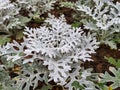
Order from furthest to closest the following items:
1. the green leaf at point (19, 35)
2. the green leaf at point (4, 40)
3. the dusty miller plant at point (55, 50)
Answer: the green leaf at point (19, 35), the green leaf at point (4, 40), the dusty miller plant at point (55, 50)

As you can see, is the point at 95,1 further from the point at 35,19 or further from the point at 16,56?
the point at 16,56

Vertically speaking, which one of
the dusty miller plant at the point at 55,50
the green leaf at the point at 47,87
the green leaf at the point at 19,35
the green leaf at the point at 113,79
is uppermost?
the dusty miller plant at the point at 55,50

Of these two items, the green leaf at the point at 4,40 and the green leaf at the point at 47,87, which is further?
the green leaf at the point at 4,40

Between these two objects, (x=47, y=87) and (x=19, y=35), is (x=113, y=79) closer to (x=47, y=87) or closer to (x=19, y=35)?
(x=47, y=87)

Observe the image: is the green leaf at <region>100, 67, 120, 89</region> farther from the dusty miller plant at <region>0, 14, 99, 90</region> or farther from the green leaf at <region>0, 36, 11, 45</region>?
the green leaf at <region>0, 36, 11, 45</region>

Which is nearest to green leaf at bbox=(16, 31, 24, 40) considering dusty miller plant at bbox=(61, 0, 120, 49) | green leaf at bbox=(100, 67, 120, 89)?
dusty miller plant at bbox=(61, 0, 120, 49)

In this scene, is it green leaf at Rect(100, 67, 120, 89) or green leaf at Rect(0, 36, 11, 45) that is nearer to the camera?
green leaf at Rect(100, 67, 120, 89)

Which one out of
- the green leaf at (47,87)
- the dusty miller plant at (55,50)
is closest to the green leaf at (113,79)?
the dusty miller plant at (55,50)

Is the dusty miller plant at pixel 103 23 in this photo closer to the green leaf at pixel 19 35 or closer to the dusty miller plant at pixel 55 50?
the dusty miller plant at pixel 55 50

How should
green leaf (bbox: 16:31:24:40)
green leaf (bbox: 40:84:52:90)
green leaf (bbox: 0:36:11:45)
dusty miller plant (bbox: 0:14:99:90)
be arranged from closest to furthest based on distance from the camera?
dusty miller plant (bbox: 0:14:99:90)
green leaf (bbox: 40:84:52:90)
green leaf (bbox: 0:36:11:45)
green leaf (bbox: 16:31:24:40)

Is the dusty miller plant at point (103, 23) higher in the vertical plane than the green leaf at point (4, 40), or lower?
higher

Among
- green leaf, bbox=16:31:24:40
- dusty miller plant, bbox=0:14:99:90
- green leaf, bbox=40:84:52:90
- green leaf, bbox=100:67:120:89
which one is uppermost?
dusty miller plant, bbox=0:14:99:90

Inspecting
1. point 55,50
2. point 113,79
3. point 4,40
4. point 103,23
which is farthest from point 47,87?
point 103,23
